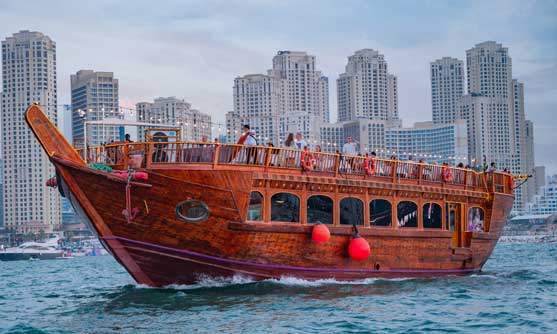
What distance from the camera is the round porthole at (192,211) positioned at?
1589cm

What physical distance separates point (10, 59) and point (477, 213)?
125917 mm

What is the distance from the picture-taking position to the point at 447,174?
823 inches

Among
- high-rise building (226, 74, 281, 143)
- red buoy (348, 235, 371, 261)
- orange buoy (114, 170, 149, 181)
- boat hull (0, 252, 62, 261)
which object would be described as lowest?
boat hull (0, 252, 62, 261)

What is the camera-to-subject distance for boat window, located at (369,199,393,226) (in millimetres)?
19103

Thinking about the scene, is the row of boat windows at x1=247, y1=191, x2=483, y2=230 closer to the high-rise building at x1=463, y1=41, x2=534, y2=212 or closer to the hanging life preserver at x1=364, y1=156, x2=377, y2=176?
the hanging life preserver at x1=364, y1=156, x2=377, y2=176

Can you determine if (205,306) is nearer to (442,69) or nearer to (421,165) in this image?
(421,165)

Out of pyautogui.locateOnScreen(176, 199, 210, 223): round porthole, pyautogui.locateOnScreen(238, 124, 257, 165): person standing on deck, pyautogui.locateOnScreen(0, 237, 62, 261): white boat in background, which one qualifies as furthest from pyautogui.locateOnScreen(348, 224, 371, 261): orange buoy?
pyautogui.locateOnScreen(0, 237, 62, 261): white boat in background

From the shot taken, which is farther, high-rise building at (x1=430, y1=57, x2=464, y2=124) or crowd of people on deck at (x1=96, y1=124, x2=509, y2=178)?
high-rise building at (x1=430, y1=57, x2=464, y2=124)

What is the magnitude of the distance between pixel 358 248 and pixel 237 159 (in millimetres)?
3344

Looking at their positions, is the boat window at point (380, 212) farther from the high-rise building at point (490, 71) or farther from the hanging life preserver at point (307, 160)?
the high-rise building at point (490, 71)

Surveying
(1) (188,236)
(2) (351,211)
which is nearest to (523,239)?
(2) (351,211)

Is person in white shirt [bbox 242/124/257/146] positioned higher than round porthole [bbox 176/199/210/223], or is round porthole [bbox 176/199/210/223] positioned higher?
person in white shirt [bbox 242/124/257/146]

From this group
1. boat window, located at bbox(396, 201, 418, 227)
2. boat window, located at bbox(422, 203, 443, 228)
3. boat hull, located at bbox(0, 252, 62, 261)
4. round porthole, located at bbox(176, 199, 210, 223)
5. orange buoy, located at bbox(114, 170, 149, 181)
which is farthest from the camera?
boat hull, located at bbox(0, 252, 62, 261)

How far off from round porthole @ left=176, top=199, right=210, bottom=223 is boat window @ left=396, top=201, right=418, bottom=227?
570 cm
